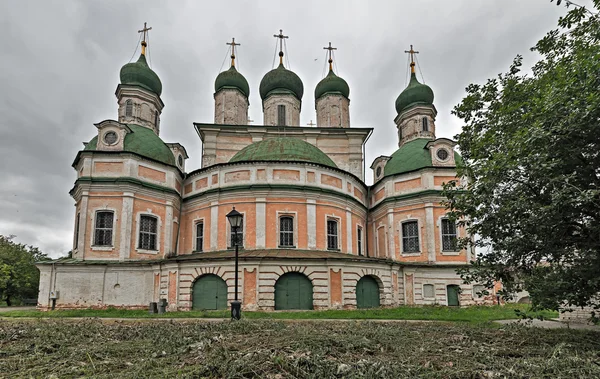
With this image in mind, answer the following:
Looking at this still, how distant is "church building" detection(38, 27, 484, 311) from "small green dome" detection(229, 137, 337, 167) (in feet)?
0.39

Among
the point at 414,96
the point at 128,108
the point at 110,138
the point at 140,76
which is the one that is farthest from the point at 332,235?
the point at 140,76

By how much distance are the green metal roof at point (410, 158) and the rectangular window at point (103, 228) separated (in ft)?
61.5

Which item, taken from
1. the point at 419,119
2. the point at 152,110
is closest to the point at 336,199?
the point at 419,119

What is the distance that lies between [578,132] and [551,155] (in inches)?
24.0

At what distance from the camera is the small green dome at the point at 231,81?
122 feet

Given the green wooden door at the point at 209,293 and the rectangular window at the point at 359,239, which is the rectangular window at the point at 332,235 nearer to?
the rectangular window at the point at 359,239

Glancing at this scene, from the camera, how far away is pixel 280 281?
21.0 metres

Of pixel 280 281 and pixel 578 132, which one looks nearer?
pixel 578 132

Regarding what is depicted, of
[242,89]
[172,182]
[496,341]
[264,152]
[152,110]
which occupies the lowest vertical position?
[496,341]

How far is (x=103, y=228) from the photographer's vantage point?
967 inches

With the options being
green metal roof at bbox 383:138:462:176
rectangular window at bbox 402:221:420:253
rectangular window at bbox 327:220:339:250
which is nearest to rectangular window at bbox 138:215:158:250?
rectangular window at bbox 327:220:339:250

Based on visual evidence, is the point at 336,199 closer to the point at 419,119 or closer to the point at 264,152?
the point at 264,152

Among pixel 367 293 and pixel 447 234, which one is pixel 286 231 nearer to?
pixel 367 293

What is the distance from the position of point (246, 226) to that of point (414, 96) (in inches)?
759
